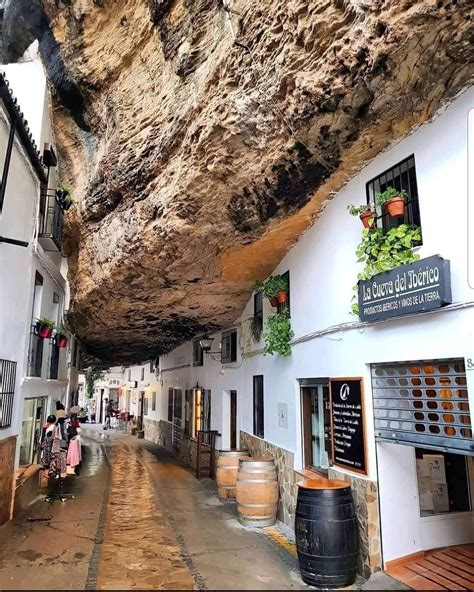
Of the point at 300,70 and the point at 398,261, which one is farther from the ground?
the point at 300,70

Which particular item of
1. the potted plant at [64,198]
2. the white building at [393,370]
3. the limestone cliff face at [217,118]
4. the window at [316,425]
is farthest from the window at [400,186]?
the potted plant at [64,198]

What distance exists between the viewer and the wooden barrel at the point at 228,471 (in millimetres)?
8461

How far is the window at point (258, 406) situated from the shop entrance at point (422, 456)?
11.7ft

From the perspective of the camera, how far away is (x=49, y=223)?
9.08 metres

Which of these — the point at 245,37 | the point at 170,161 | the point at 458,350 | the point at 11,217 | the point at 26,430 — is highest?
the point at 245,37

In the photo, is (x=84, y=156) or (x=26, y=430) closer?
(x=26, y=430)

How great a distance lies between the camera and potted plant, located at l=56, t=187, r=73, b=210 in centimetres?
972

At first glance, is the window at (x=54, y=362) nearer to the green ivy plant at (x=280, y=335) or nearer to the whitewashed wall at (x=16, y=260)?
the whitewashed wall at (x=16, y=260)

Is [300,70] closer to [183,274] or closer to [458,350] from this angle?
[458,350]

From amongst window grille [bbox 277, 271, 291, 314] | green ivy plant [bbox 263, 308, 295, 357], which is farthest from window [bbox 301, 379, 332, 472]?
window grille [bbox 277, 271, 291, 314]

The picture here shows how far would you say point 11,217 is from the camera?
697 centimetres

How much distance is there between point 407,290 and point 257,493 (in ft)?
14.1

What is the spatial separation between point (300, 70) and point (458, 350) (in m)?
2.95

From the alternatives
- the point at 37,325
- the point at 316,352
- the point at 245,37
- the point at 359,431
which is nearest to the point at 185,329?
the point at 37,325
